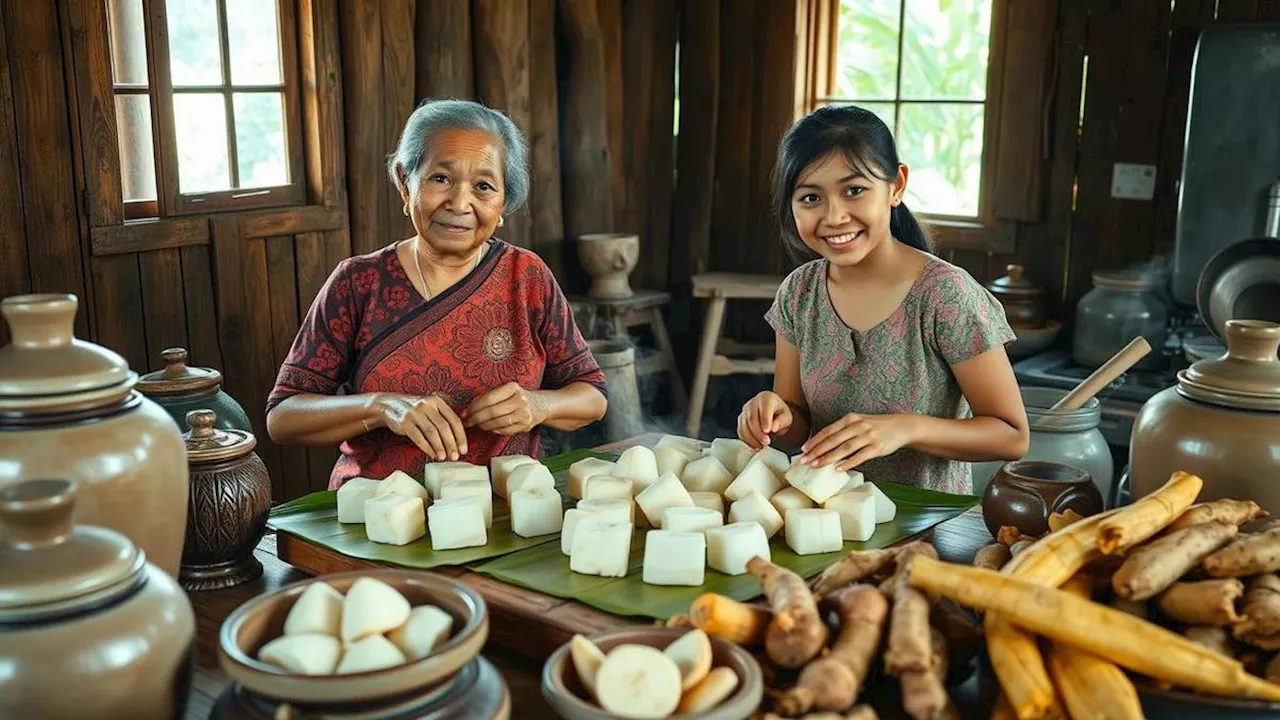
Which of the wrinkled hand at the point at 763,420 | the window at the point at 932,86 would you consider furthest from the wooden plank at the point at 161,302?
the window at the point at 932,86

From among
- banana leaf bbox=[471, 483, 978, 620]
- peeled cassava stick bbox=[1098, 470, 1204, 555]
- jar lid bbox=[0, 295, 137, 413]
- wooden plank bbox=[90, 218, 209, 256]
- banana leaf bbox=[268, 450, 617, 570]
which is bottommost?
banana leaf bbox=[268, 450, 617, 570]

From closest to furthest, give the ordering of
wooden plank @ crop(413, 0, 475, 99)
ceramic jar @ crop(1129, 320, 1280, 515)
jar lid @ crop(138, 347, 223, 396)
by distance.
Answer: ceramic jar @ crop(1129, 320, 1280, 515) < jar lid @ crop(138, 347, 223, 396) < wooden plank @ crop(413, 0, 475, 99)

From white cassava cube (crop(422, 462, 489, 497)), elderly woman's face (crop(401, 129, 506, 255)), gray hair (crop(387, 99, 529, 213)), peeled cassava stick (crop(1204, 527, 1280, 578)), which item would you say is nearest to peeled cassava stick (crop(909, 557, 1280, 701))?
peeled cassava stick (crop(1204, 527, 1280, 578))

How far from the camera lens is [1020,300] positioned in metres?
4.82

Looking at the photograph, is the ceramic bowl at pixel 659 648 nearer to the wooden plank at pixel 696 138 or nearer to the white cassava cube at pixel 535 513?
the white cassava cube at pixel 535 513

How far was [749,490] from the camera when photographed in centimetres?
213

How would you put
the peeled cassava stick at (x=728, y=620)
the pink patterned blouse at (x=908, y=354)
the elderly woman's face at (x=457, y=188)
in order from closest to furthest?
1. the peeled cassava stick at (x=728, y=620)
2. the pink patterned blouse at (x=908, y=354)
3. the elderly woman's face at (x=457, y=188)

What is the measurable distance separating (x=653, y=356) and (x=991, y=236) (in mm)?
1632

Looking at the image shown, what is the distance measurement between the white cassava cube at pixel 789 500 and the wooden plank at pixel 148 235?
2.68 meters

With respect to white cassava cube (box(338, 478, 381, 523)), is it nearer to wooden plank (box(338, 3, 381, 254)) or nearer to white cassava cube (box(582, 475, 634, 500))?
white cassava cube (box(582, 475, 634, 500))

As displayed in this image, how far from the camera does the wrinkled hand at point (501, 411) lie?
8.35 feet

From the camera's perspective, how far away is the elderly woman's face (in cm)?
276

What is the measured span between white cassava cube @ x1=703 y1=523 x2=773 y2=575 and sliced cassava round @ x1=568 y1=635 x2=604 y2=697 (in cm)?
54

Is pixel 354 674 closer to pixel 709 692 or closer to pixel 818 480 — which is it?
pixel 709 692
